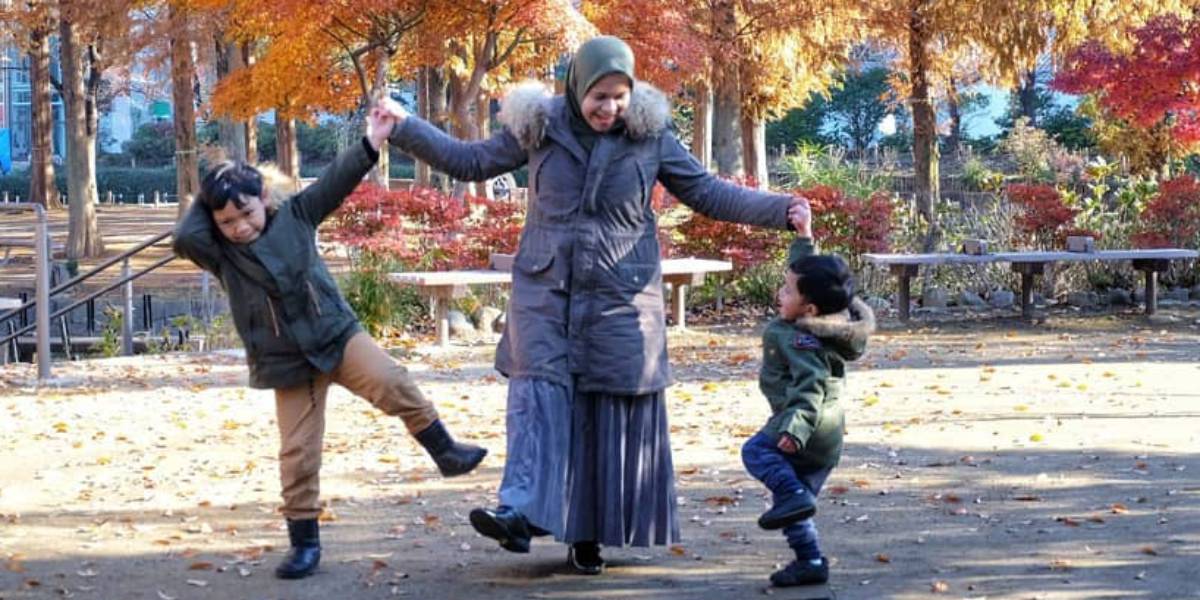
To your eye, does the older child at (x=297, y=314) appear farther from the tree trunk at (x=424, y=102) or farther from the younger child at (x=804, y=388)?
the tree trunk at (x=424, y=102)

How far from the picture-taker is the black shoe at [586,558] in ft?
17.9

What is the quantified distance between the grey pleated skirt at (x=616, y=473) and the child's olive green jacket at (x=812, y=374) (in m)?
0.38

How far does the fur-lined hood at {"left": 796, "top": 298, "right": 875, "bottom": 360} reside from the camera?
5.10 meters

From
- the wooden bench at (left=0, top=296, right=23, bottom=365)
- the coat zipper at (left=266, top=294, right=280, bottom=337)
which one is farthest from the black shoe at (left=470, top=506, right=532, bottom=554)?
the wooden bench at (left=0, top=296, right=23, bottom=365)

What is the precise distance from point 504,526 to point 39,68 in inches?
1275

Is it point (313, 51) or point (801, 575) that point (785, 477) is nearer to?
point (801, 575)

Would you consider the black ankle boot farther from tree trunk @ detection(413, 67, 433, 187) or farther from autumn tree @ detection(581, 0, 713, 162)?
tree trunk @ detection(413, 67, 433, 187)

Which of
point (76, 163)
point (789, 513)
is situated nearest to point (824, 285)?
point (789, 513)

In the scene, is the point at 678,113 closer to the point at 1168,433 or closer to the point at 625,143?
the point at 1168,433

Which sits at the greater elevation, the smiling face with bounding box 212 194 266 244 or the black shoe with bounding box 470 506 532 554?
the smiling face with bounding box 212 194 266 244

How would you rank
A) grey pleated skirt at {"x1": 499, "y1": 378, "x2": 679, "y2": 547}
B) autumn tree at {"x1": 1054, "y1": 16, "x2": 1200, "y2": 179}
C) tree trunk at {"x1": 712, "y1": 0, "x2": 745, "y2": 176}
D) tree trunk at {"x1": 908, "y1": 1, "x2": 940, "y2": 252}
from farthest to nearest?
tree trunk at {"x1": 712, "y1": 0, "x2": 745, "y2": 176}, tree trunk at {"x1": 908, "y1": 1, "x2": 940, "y2": 252}, autumn tree at {"x1": 1054, "y1": 16, "x2": 1200, "y2": 179}, grey pleated skirt at {"x1": 499, "y1": 378, "x2": 679, "y2": 547}

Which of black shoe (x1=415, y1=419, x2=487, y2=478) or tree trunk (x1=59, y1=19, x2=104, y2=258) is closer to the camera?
black shoe (x1=415, y1=419, x2=487, y2=478)

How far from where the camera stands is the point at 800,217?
5246 mm

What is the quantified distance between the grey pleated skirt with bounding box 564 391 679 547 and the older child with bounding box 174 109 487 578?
→ 0.36 metres
